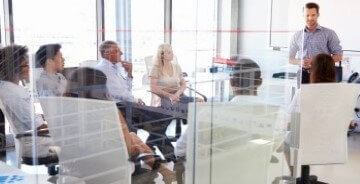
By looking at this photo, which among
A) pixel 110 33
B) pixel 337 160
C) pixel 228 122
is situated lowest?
pixel 337 160

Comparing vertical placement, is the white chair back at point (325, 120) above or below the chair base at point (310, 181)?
above

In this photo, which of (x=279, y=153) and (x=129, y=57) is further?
(x=129, y=57)

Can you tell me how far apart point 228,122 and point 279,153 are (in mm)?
475

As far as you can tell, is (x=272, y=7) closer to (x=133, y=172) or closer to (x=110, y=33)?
(x=133, y=172)

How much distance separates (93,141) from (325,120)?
129 cm

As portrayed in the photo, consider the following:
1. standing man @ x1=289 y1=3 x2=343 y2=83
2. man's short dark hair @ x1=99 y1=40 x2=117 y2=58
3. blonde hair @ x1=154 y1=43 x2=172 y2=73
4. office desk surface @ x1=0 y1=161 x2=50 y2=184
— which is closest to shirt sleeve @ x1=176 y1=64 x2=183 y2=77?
blonde hair @ x1=154 y1=43 x2=172 y2=73

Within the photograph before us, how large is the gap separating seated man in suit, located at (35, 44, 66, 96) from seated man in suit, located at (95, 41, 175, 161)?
29 cm

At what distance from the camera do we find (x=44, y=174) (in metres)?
1.79

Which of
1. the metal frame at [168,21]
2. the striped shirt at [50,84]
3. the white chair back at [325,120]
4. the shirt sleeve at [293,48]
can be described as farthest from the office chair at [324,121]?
the metal frame at [168,21]

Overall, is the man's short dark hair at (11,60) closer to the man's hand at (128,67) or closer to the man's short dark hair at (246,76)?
the man's hand at (128,67)

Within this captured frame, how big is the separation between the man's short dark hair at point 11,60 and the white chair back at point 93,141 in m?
1.06

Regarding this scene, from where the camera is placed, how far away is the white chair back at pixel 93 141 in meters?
1.79

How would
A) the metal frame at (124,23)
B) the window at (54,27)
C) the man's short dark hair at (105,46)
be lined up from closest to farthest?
the window at (54,27) → the man's short dark hair at (105,46) → the metal frame at (124,23)

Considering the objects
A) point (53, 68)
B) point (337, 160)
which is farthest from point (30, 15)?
point (337, 160)
